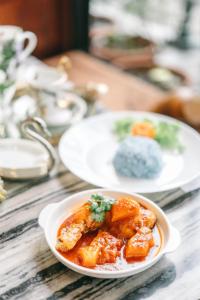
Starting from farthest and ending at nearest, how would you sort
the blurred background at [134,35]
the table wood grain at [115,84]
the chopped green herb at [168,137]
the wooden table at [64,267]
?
1. the blurred background at [134,35]
2. the table wood grain at [115,84]
3. the chopped green herb at [168,137]
4. the wooden table at [64,267]

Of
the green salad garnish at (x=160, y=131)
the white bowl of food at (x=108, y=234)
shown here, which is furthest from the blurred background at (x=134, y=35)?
the white bowl of food at (x=108, y=234)

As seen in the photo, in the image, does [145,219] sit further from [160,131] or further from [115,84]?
[115,84]

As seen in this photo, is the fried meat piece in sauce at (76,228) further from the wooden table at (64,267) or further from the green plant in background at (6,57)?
the green plant in background at (6,57)

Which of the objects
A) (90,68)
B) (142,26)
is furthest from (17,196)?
(142,26)

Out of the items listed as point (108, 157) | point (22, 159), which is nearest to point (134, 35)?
point (108, 157)

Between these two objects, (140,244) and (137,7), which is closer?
(140,244)

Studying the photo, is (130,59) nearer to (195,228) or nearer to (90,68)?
(90,68)
